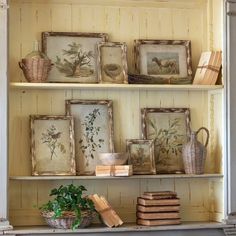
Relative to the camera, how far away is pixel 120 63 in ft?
13.6

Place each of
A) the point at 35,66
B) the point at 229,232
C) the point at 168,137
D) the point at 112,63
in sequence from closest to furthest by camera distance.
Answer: the point at 35,66 → the point at 229,232 → the point at 112,63 → the point at 168,137

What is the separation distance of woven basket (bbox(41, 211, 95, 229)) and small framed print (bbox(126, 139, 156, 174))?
50 centimetres

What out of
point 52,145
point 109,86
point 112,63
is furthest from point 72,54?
point 52,145

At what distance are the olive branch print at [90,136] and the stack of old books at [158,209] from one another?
46 centimetres

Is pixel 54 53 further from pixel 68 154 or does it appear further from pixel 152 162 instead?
pixel 152 162

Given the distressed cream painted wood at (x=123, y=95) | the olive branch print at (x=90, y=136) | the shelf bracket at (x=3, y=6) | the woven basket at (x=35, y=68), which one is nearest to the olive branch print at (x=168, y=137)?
the distressed cream painted wood at (x=123, y=95)

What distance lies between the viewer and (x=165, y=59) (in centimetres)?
425

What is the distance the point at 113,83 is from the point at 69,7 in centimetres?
62

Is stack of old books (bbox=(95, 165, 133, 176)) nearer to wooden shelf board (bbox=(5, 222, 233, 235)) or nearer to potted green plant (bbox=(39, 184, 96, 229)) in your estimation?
potted green plant (bbox=(39, 184, 96, 229))

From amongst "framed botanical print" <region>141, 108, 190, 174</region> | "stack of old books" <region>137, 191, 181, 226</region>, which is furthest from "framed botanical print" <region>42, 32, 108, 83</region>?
"stack of old books" <region>137, 191, 181, 226</region>

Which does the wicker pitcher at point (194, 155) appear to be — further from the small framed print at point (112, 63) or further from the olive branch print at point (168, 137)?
the small framed print at point (112, 63)

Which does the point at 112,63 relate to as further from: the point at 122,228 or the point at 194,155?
the point at 122,228

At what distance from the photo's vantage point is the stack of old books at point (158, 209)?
155 inches

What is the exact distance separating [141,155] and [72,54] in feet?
2.72
